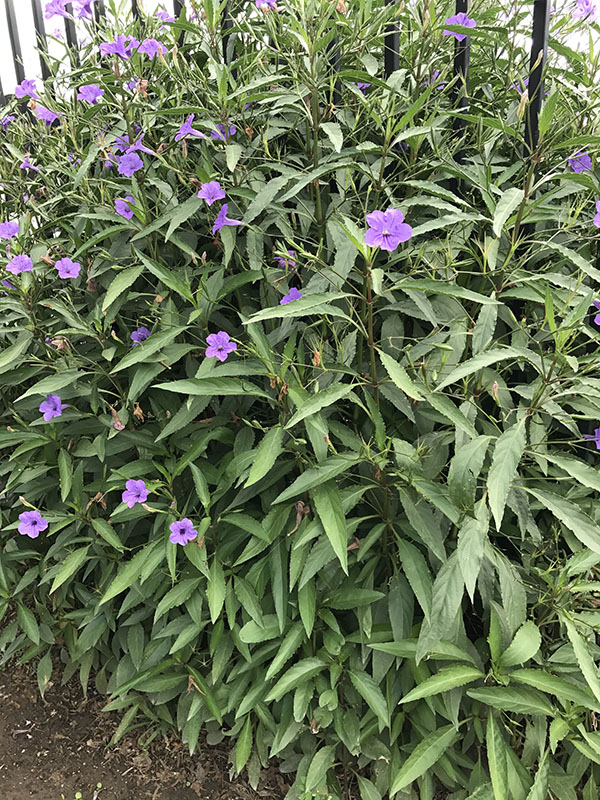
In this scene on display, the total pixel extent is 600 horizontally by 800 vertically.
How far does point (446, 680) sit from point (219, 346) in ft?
3.30

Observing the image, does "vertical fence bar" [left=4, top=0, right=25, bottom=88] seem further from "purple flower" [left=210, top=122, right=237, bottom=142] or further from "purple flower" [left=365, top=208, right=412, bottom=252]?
"purple flower" [left=365, top=208, right=412, bottom=252]

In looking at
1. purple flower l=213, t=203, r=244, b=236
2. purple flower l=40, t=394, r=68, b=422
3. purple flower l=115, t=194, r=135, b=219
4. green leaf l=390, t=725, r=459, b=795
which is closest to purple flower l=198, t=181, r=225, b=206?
purple flower l=213, t=203, r=244, b=236

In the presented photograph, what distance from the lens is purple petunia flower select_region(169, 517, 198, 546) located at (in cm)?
177

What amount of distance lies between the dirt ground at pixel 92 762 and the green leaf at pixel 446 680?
83cm

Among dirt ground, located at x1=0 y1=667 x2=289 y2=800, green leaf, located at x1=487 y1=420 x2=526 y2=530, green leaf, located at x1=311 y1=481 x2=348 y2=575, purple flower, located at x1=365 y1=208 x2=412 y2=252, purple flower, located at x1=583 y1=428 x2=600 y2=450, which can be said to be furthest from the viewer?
dirt ground, located at x1=0 y1=667 x2=289 y2=800

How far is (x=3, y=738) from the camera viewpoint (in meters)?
2.33

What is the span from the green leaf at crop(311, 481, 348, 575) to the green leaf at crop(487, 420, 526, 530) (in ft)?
1.28

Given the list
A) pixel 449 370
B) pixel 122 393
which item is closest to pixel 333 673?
pixel 449 370

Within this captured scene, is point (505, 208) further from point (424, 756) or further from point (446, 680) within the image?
point (424, 756)

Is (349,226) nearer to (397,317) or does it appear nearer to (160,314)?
(397,317)

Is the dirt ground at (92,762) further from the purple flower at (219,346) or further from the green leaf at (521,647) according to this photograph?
the purple flower at (219,346)

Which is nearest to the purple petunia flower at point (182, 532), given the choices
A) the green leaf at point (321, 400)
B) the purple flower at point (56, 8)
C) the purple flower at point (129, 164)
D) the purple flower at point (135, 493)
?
the purple flower at point (135, 493)

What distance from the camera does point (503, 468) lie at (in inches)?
54.0

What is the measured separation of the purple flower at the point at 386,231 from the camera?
4.70 feet
